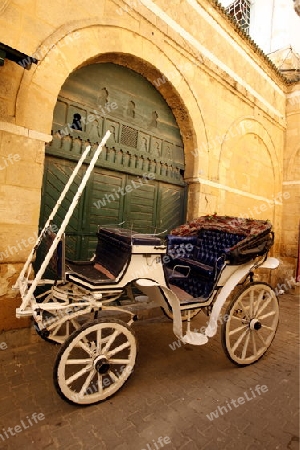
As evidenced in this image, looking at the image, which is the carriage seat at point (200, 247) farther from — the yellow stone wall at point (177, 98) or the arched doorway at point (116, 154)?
the yellow stone wall at point (177, 98)

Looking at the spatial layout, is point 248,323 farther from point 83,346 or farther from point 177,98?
point 177,98

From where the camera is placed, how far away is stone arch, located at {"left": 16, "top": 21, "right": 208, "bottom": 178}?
366 cm

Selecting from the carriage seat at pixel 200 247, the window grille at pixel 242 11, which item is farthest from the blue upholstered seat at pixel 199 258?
the window grille at pixel 242 11

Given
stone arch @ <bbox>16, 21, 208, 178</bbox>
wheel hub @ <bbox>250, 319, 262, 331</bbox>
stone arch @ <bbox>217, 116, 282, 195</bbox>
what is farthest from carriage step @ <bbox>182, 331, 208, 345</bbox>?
stone arch @ <bbox>217, 116, 282, 195</bbox>

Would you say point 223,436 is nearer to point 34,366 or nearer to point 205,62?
point 34,366

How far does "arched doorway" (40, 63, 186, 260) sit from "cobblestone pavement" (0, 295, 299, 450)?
2198 millimetres

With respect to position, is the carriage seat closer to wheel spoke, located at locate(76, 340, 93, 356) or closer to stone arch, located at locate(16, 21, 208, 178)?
wheel spoke, located at locate(76, 340, 93, 356)

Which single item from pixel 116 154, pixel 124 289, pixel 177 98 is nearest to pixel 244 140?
pixel 177 98

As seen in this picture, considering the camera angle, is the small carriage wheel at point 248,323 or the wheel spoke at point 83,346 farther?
the small carriage wheel at point 248,323

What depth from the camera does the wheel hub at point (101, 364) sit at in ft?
8.07

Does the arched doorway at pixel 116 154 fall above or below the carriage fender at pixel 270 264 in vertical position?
above

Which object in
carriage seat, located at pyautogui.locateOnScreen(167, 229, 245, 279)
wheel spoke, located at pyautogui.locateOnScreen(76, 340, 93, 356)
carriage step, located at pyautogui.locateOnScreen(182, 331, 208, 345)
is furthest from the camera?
carriage seat, located at pyautogui.locateOnScreen(167, 229, 245, 279)

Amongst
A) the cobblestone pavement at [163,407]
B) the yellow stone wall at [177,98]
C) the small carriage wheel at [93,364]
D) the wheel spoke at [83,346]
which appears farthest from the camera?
the yellow stone wall at [177,98]

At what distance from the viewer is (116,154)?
5.12 m
